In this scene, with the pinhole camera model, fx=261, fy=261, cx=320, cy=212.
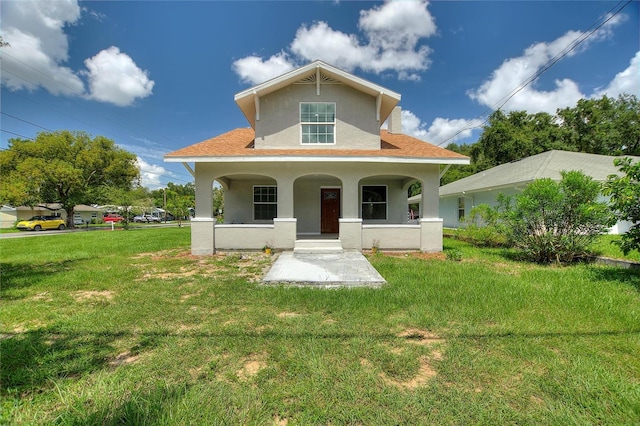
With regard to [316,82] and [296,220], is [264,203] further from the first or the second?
[316,82]

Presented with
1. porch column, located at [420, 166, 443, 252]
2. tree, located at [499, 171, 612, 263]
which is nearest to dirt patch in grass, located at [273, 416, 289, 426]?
tree, located at [499, 171, 612, 263]

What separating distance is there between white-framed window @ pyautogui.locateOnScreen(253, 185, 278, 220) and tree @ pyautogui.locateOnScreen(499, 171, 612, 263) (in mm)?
8981

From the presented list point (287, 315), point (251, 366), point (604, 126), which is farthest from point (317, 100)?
point (604, 126)

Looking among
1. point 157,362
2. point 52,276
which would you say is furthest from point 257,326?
point 52,276

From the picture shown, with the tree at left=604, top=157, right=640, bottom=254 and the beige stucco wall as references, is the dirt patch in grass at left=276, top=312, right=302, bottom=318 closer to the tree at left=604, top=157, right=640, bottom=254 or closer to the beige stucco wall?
the tree at left=604, top=157, right=640, bottom=254

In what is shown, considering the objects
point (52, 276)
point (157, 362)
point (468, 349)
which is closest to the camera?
point (157, 362)

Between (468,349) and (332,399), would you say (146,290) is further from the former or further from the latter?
(468,349)

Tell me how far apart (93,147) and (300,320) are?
4025 centimetres

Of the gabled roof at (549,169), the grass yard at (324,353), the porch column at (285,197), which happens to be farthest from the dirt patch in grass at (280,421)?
the gabled roof at (549,169)

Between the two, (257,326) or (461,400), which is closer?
(461,400)

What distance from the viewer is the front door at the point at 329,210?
481 inches

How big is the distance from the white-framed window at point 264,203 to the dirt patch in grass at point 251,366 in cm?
935

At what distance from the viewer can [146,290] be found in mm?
5375

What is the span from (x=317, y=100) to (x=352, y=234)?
5473 millimetres
